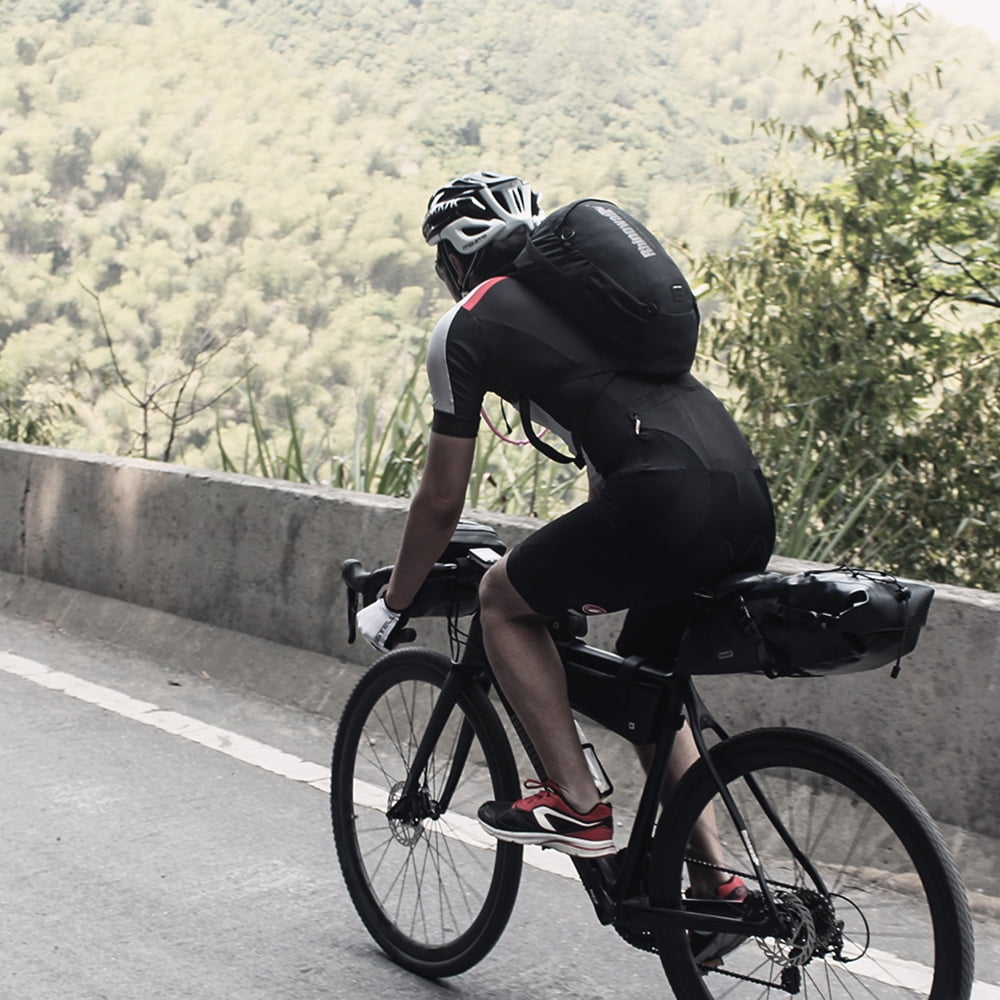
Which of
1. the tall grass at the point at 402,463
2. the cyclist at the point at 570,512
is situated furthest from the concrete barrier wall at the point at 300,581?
the cyclist at the point at 570,512

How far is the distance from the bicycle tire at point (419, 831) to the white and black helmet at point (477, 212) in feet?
3.30

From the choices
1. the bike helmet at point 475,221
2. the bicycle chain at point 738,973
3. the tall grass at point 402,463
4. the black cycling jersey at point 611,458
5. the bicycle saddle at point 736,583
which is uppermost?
the bike helmet at point 475,221

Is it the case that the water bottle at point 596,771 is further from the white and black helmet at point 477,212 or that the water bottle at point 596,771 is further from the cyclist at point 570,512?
the white and black helmet at point 477,212

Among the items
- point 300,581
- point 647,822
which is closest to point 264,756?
point 300,581

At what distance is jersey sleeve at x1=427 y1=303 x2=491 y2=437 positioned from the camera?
2986 mm

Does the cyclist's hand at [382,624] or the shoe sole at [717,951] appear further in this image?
the cyclist's hand at [382,624]

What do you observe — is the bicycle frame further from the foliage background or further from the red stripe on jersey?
the foliage background

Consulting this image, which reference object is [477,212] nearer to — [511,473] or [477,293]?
[477,293]

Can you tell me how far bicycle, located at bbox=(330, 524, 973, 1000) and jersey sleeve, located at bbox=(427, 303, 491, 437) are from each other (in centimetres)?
52

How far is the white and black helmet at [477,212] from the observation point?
318 cm

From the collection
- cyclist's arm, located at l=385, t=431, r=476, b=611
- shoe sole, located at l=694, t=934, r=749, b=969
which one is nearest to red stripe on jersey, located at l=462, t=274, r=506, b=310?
cyclist's arm, located at l=385, t=431, r=476, b=611

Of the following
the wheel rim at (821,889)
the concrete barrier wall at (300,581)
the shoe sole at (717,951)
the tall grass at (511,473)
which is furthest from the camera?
the tall grass at (511,473)

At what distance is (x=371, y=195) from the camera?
56.6 m

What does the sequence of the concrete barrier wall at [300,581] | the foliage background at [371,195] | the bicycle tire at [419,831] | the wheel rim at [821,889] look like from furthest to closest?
the foliage background at [371,195], the concrete barrier wall at [300,581], the bicycle tire at [419,831], the wheel rim at [821,889]
